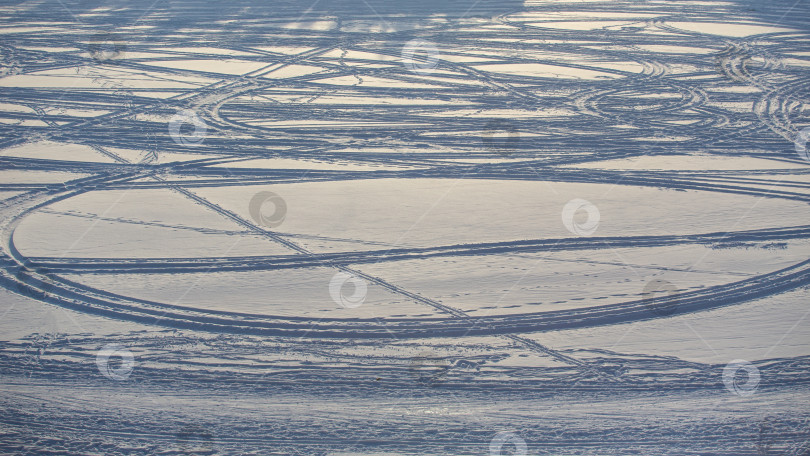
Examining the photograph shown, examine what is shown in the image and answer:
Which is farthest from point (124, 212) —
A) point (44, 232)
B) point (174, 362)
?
point (174, 362)

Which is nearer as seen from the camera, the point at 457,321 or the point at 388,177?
the point at 457,321

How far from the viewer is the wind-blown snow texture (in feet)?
15.7

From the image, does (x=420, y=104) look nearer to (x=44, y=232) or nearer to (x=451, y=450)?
(x=44, y=232)

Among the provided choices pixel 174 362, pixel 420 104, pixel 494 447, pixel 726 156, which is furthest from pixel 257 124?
pixel 494 447

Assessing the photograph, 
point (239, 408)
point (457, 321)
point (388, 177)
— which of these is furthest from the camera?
point (388, 177)

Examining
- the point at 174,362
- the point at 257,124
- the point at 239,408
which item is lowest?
the point at 239,408

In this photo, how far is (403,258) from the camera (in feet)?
22.9

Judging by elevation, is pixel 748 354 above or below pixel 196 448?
above

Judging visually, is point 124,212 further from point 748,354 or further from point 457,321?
point 748,354

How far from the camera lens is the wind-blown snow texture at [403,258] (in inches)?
188

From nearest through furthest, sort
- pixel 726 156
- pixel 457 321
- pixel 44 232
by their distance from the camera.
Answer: pixel 457 321 → pixel 44 232 → pixel 726 156

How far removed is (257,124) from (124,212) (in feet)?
11.9

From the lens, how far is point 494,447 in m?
4.46

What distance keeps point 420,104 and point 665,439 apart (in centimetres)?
864
